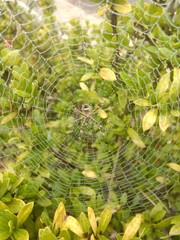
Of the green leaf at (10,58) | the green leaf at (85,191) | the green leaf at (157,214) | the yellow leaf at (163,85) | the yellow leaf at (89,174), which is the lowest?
the green leaf at (157,214)

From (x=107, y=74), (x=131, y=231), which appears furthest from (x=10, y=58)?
(x=131, y=231)

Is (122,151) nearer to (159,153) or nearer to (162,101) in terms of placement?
(159,153)

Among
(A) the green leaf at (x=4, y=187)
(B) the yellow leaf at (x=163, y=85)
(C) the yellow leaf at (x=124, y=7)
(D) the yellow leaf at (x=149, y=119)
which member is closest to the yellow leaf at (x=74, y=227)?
(A) the green leaf at (x=4, y=187)

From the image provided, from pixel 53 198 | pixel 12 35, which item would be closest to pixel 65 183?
pixel 53 198

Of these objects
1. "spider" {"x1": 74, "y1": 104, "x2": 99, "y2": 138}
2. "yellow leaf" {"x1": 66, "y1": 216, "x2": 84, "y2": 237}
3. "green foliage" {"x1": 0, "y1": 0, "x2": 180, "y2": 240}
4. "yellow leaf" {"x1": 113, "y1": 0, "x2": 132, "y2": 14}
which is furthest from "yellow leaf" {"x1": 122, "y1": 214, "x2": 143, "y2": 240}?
"yellow leaf" {"x1": 113, "y1": 0, "x2": 132, "y2": 14}

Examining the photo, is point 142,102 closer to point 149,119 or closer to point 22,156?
point 149,119

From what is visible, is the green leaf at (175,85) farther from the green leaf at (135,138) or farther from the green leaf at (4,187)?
the green leaf at (4,187)
